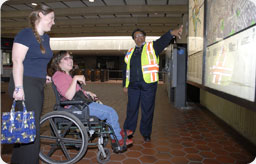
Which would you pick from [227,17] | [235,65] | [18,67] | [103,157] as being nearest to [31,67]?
[18,67]

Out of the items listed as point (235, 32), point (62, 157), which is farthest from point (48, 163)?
point (235, 32)

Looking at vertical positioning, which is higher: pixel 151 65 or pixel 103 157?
pixel 151 65

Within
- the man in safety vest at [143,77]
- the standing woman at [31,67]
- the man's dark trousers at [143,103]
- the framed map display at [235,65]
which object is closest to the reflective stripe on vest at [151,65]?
the man in safety vest at [143,77]

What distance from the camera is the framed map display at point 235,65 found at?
1521mm

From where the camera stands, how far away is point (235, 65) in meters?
1.79

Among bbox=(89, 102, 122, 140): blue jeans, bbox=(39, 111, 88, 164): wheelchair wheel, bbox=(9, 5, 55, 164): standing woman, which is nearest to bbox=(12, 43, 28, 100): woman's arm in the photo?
bbox=(9, 5, 55, 164): standing woman

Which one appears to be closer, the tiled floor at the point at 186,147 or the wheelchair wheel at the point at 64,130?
the wheelchair wheel at the point at 64,130

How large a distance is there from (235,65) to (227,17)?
587 millimetres

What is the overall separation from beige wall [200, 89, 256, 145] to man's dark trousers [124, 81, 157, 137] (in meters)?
1.32

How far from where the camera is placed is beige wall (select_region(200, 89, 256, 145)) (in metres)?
2.69

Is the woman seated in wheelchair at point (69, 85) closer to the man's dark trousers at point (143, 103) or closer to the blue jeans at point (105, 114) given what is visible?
the blue jeans at point (105, 114)

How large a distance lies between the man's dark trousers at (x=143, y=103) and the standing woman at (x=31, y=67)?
127 centimetres

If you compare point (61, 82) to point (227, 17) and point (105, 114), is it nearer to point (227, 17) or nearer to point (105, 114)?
point (105, 114)

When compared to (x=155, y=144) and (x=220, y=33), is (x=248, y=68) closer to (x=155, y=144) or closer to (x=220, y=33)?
(x=220, y=33)
